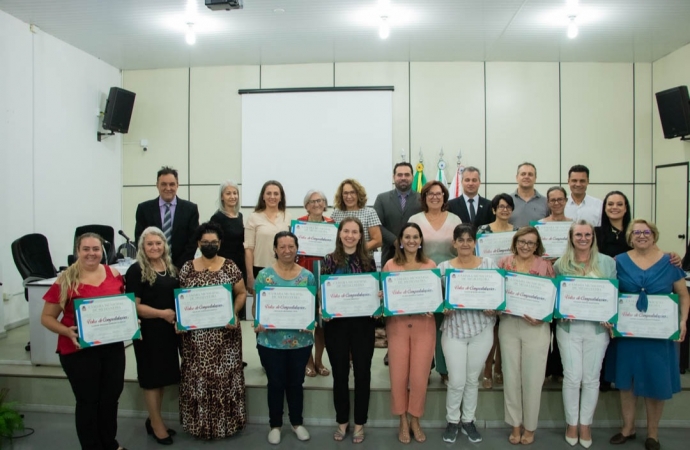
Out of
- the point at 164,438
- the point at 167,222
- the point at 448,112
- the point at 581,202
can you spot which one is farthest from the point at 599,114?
the point at 164,438

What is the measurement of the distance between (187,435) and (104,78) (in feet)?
20.8

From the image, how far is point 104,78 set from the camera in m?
7.50

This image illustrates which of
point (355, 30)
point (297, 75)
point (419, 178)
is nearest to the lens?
point (355, 30)

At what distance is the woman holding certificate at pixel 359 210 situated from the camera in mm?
3570

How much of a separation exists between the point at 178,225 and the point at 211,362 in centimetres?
125

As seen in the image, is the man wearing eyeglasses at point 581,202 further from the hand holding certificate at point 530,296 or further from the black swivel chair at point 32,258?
the black swivel chair at point 32,258

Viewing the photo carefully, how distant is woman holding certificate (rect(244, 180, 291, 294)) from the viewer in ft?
11.9

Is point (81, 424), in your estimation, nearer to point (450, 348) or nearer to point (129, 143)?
point (450, 348)

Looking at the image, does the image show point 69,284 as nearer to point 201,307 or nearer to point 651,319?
point 201,307

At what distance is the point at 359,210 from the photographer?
3.61 metres

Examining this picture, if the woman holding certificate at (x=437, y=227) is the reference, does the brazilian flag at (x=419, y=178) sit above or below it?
above

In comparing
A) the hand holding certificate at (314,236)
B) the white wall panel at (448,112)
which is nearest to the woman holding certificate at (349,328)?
the hand holding certificate at (314,236)

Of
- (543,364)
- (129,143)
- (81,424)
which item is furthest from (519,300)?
(129,143)

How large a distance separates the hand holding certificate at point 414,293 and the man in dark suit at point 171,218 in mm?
1711
